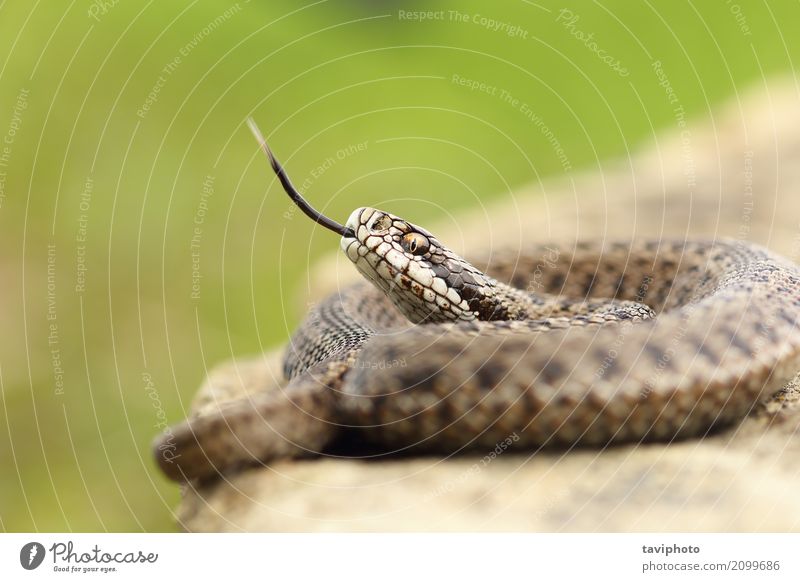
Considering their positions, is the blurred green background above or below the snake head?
above

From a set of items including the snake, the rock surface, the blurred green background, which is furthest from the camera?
the blurred green background

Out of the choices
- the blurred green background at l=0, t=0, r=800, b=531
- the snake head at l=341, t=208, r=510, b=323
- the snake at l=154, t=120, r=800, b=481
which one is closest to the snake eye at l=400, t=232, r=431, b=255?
the snake head at l=341, t=208, r=510, b=323

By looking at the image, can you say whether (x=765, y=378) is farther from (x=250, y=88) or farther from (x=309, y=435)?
(x=250, y=88)

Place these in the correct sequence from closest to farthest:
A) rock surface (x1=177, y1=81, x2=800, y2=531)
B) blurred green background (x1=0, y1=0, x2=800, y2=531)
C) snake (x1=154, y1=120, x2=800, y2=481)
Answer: rock surface (x1=177, y1=81, x2=800, y2=531) → snake (x1=154, y1=120, x2=800, y2=481) → blurred green background (x1=0, y1=0, x2=800, y2=531)

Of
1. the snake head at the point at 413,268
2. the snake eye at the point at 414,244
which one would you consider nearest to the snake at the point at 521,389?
the snake head at the point at 413,268

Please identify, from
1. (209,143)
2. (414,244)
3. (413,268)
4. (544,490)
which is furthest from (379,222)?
(209,143)

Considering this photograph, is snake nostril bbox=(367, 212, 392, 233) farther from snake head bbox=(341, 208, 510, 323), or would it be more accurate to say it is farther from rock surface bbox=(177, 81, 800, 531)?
rock surface bbox=(177, 81, 800, 531)

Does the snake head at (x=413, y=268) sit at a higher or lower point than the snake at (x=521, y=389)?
higher

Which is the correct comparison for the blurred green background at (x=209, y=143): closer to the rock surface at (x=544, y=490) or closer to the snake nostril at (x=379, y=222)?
the snake nostril at (x=379, y=222)

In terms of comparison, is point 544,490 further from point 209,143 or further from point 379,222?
point 209,143

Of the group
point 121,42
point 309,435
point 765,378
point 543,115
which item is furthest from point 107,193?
point 765,378
